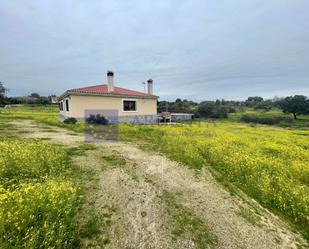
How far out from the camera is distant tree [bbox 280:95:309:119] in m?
40.2

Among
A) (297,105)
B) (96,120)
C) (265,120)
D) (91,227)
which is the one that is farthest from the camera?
(297,105)

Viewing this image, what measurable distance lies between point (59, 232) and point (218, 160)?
193 inches

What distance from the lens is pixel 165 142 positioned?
8.35 m

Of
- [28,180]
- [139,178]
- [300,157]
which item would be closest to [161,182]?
[139,178]

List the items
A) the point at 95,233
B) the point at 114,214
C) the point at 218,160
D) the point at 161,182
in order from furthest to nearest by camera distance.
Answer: the point at 218,160 → the point at 161,182 → the point at 114,214 → the point at 95,233

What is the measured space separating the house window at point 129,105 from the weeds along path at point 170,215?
12.4 metres

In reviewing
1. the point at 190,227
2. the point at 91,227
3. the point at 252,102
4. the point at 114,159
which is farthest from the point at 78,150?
the point at 252,102

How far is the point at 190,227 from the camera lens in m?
2.76

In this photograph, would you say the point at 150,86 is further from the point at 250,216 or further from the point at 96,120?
the point at 250,216

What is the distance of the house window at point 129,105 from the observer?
55.1 feet

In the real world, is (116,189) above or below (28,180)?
below

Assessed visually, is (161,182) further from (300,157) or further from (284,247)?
(300,157)

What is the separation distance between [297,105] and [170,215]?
49437 millimetres

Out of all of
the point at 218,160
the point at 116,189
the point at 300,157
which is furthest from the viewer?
the point at 300,157
